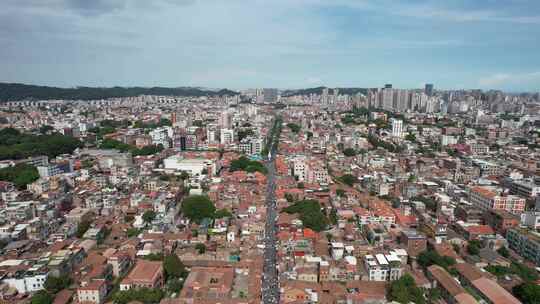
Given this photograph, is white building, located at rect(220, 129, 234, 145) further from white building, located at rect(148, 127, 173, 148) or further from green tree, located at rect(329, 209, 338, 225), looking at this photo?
green tree, located at rect(329, 209, 338, 225)

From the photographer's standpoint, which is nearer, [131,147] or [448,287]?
[448,287]

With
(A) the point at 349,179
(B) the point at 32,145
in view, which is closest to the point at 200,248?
(A) the point at 349,179

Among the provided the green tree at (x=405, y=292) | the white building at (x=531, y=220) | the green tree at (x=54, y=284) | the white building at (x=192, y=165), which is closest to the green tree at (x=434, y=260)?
the green tree at (x=405, y=292)

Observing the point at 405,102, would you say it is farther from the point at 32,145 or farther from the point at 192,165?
the point at 32,145

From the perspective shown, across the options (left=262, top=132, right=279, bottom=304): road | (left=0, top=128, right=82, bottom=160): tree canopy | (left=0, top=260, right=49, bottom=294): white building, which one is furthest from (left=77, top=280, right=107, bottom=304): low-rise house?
(left=0, top=128, right=82, bottom=160): tree canopy

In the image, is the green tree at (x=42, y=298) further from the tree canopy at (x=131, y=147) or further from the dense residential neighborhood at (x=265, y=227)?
the tree canopy at (x=131, y=147)

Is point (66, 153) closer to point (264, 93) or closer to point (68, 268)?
point (68, 268)
